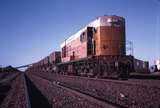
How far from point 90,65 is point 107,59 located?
82.4 inches

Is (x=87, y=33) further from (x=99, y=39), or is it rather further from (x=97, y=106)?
(x=97, y=106)

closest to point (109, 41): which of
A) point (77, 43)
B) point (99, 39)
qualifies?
point (99, 39)

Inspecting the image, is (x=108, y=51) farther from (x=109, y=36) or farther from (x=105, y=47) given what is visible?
(x=109, y=36)

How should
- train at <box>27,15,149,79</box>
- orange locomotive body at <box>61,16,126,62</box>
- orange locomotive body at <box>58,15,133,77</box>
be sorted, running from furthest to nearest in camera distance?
1. orange locomotive body at <box>61,16,126,62</box>
2. orange locomotive body at <box>58,15,133,77</box>
3. train at <box>27,15,149,79</box>

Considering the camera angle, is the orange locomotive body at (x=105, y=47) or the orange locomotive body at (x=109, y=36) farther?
the orange locomotive body at (x=109, y=36)

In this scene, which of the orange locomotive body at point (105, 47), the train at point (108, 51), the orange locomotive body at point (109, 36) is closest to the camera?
the train at point (108, 51)

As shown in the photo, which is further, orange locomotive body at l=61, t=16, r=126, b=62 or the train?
orange locomotive body at l=61, t=16, r=126, b=62

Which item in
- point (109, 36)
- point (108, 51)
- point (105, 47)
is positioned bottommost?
point (108, 51)

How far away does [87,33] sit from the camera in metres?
20.1

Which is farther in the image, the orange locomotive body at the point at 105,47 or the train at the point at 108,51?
the orange locomotive body at the point at 105,47

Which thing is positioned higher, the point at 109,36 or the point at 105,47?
the point at 109,36

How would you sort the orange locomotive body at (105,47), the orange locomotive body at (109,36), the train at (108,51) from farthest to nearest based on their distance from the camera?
the orange locomotive body at (109,36), the orange locomotive body at (105,47), the train at (108,51)

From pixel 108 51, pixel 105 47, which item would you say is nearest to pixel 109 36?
pixel 105 47

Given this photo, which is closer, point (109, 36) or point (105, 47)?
point (105, 47)
